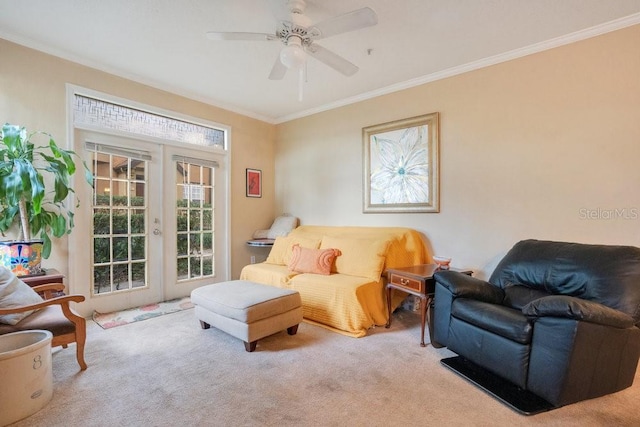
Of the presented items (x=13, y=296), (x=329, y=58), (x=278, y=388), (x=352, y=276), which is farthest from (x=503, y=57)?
(x=13, y=296)

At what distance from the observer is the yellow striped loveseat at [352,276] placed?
2838 millimetres

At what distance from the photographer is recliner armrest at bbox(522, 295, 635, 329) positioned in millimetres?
1652

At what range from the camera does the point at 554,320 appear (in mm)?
1729

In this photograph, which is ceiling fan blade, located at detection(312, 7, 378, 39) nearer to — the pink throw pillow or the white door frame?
the pink throw pillow

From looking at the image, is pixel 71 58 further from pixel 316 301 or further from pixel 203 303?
pixel 316 301

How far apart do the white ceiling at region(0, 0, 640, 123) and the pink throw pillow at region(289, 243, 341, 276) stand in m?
→ 1.99

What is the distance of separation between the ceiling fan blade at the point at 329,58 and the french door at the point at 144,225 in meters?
2.44

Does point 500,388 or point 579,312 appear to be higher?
point 579,312

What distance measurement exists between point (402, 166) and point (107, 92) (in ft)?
11.2

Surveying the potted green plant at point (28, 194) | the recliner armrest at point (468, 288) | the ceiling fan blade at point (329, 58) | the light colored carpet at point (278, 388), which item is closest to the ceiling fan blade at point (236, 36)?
the ceiling fan blade at point (329, 58)

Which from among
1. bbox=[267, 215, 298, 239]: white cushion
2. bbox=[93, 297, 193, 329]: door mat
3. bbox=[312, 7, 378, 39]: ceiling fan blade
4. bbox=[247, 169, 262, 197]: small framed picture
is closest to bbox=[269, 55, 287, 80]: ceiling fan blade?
bbox=[312, 7, 378, 39]: ceiling fan blade

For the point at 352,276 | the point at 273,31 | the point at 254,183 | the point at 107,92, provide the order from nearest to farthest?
the point at 273,31 → the point at 352,276 → the point at 107,92 → the point at 254,183

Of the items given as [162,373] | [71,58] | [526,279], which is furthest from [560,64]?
[71,58]

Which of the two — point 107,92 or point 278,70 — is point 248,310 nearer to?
point 278,70
